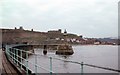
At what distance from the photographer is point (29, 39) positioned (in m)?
110

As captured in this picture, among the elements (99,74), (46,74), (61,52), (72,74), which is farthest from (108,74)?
(61,52)

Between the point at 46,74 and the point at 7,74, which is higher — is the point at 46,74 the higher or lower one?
the lower one

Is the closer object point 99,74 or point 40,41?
point 99,74

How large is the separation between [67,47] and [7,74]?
76849 mm

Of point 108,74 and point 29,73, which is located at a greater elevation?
point 29,73

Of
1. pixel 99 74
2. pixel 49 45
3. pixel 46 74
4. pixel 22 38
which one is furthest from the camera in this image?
pixel 49 45

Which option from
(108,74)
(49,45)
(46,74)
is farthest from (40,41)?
(46,74)

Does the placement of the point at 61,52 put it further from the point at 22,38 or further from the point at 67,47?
the point at 22,38

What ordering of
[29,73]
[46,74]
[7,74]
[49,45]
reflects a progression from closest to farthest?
[29,73], [7,74], [46,74], [49,45]

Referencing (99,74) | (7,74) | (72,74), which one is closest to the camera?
(7,74)

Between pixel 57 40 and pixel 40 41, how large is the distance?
27.7 feet

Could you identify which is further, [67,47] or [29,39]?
[29,39]

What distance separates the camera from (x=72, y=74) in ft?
95.5

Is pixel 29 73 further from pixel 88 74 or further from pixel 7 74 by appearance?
pixel 88 74
